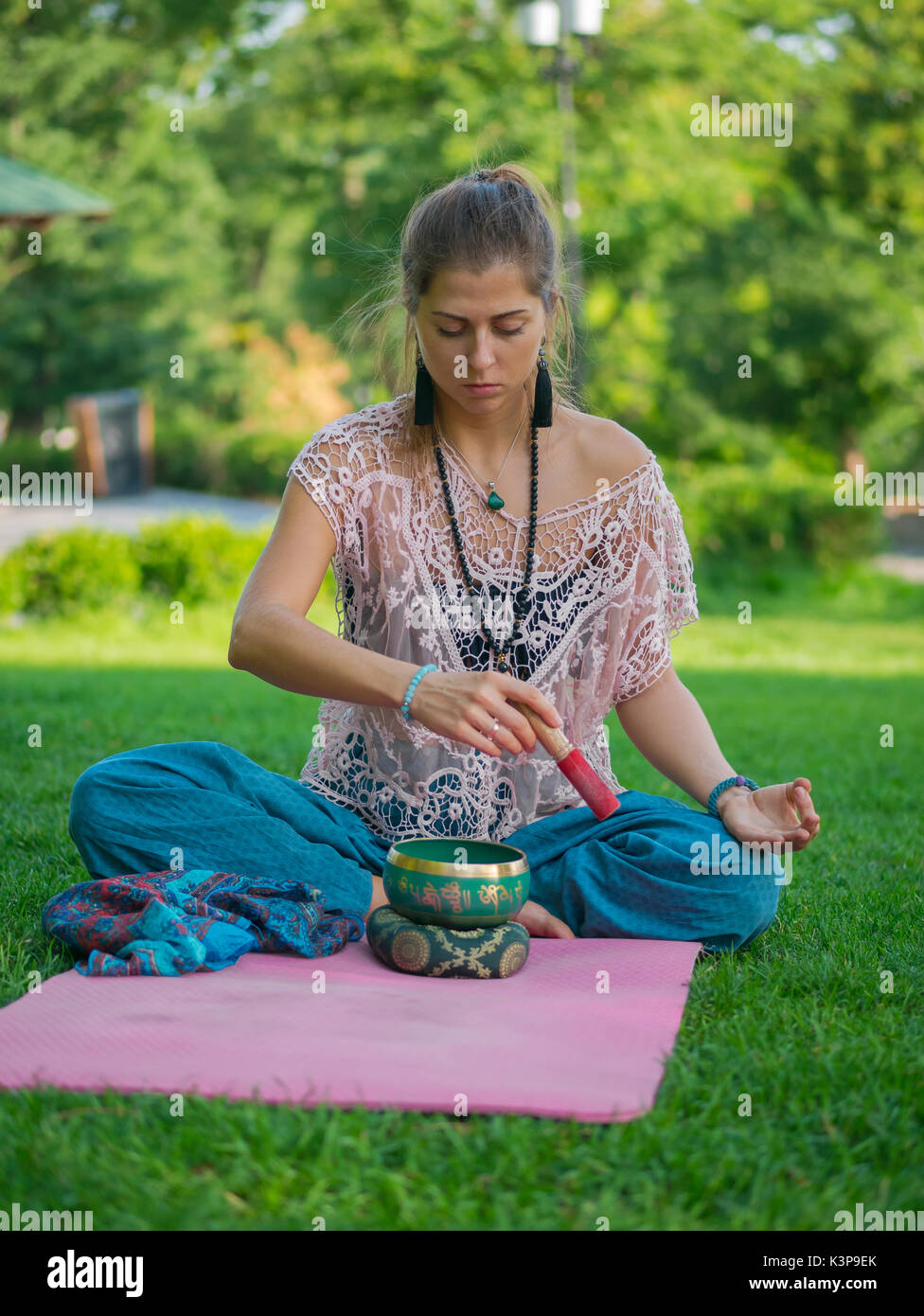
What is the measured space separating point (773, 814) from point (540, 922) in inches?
22.2

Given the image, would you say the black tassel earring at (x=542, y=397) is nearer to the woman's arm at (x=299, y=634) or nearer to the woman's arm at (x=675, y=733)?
the woman's arm at (x=299, y=634)

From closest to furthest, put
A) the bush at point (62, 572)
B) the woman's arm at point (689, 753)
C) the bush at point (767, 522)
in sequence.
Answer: the woman's arm at point (689, 753)
the bush at point (62, 572)
the bush at point (767, 522)

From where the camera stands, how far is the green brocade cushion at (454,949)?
247 centimetres

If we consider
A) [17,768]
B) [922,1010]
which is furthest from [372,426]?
[17,768]

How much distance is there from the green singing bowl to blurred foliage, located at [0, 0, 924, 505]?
11.2 m

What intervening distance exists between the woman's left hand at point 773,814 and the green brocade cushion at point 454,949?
1.84 ft

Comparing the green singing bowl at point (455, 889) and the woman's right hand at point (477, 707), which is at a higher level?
the woman's right hand at point (477, 707)

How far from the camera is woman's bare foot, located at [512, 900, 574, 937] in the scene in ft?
9.20

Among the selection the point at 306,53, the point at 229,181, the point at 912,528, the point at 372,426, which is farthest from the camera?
the point at 229,181

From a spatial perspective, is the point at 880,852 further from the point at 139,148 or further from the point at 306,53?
the point at 139,148

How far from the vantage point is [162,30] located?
21250 millimetres

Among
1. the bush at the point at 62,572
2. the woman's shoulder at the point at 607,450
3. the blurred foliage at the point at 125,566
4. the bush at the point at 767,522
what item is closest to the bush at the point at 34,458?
the bush at the point at 767,522
